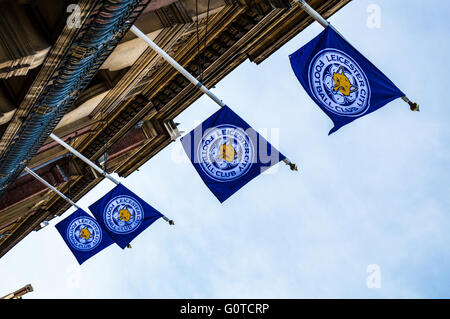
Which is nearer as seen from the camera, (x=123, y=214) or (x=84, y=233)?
(x=123, y=214)

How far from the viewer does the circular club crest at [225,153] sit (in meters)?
11.1

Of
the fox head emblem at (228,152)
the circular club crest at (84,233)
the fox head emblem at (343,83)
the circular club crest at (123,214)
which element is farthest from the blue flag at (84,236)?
the fox head emblem at (343,83)

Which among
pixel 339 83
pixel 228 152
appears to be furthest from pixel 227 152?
pixel 339 83

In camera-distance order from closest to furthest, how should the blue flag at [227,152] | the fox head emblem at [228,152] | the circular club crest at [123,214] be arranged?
the blue flag at [227,152] → the fox head emblem at [228,152] → the circular club crest at [123,214]

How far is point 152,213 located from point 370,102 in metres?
9.50

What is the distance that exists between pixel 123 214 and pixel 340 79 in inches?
388

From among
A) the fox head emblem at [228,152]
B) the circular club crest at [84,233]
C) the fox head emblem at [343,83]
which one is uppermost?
the circular club crest at [84,233]

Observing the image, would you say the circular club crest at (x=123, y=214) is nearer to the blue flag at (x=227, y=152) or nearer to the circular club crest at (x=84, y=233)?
the circular club crest at (x=84, y=233)

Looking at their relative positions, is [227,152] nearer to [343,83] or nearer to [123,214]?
[343,83]

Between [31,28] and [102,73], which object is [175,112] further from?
[31,28]

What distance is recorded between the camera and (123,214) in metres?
15.8

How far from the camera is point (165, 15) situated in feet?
40.2
